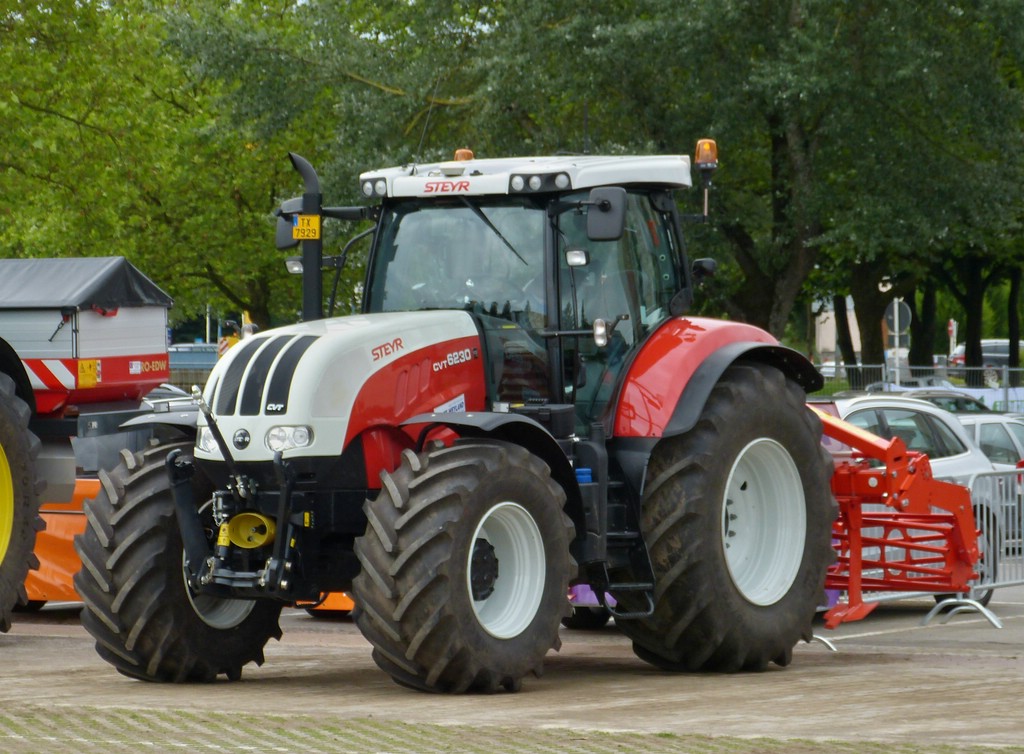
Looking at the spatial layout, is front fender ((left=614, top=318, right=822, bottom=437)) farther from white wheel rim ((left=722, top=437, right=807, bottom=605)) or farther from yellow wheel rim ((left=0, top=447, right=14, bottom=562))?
yellow wheel rim ((left=0, top=447, right=14, bottom=562))

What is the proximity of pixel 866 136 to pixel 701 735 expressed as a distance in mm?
20472

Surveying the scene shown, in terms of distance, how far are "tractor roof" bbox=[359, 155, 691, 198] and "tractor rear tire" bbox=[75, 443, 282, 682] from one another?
1.88m

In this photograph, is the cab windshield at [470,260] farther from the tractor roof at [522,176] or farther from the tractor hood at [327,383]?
the tractor hood at [327,383]

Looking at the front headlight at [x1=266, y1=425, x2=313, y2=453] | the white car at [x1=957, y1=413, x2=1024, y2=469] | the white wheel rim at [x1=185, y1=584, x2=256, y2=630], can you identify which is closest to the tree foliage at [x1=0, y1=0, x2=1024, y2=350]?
the white car at [x1=957, y1=413, x2=1024, y2=469]

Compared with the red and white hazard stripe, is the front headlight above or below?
below

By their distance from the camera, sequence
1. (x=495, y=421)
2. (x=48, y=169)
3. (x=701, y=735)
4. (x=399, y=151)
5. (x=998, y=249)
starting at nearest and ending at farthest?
(x=701, y=735), (x=495, y=421), (x=48, y=169), (x=399, y=151), (x=998, y=249)

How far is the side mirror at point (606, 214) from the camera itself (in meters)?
8.94

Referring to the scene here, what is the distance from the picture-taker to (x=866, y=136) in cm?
2648

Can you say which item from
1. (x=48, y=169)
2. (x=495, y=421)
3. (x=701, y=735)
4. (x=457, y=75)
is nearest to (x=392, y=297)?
(x=495, y=421)

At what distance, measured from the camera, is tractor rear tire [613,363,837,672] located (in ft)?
31.0

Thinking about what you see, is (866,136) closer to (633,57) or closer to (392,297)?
(633,57)

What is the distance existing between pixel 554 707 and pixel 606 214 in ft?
8.10

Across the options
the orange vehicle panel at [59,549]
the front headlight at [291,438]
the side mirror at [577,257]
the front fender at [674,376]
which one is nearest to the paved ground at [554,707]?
the front headlight at [291,438]

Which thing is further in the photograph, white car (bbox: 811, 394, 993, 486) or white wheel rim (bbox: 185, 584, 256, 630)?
white car (bbox: 811, 394, 993, 486)
